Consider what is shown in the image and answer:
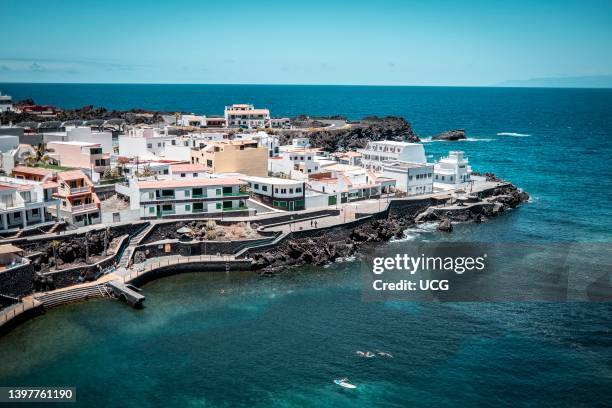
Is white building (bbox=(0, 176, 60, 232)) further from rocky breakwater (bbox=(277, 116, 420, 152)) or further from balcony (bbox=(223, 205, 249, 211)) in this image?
rocky breakwater (bbox=(277, 116, 420, 152))

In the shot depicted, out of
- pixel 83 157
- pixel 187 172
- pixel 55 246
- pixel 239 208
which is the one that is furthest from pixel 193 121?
pixel 55 246

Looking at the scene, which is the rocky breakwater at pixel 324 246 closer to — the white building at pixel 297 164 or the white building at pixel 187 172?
the white building at pixel 297 164

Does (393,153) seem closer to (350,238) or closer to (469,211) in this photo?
(469,211)

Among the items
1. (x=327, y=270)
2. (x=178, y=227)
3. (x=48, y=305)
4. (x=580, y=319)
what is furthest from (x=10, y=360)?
(x=580, y=319)

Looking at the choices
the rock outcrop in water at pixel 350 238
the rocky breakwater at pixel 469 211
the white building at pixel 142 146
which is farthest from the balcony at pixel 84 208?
the rocky breakwater at pixel 469 211

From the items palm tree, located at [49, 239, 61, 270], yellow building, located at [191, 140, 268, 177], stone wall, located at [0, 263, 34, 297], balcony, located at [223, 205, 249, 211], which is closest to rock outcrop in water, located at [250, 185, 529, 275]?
balcony, located at [223, 205, 249, 211]
